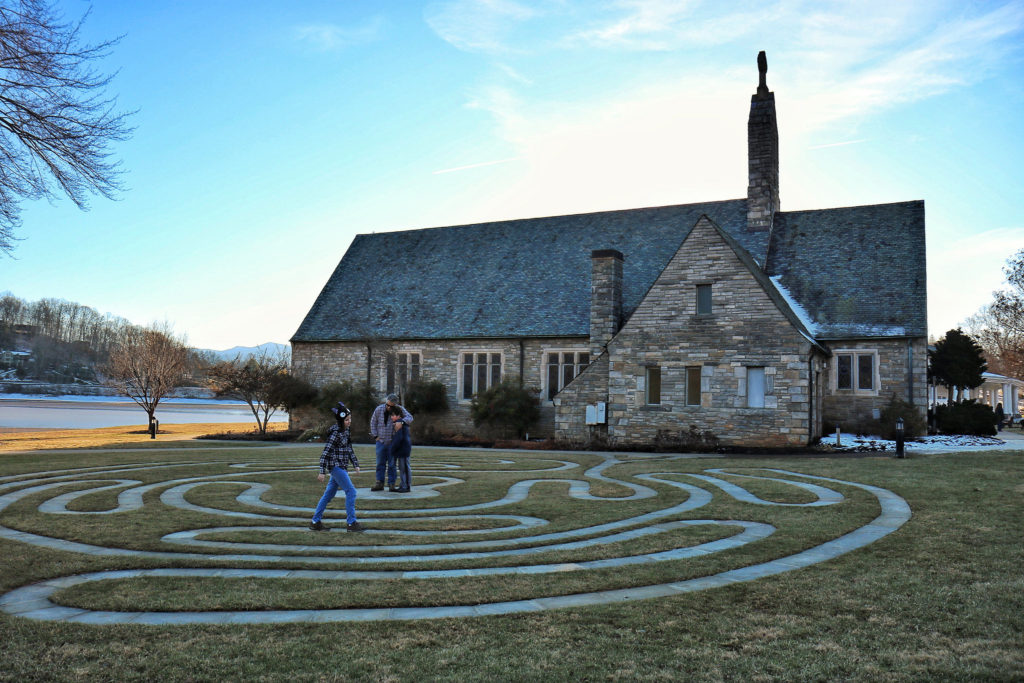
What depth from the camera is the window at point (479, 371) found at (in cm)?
3316

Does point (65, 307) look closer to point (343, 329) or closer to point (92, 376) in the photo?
point (92, 376)

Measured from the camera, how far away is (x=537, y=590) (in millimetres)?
7379

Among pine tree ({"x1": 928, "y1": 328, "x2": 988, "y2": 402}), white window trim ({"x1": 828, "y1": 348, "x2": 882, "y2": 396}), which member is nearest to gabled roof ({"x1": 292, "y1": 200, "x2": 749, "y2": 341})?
white window trim ({"x1": 828, "y1": 348, "x2": 882, "y2": 396})

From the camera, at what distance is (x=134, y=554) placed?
29.7 feet

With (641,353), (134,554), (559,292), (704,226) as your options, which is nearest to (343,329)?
(559,292)

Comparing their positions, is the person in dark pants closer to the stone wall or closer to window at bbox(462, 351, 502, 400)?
the stone wall

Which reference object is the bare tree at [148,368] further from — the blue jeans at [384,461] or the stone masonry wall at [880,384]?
the stone masonry wall at [880,384]

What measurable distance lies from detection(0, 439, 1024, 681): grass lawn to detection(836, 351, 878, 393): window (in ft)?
44.5

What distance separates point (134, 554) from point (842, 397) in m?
25.4

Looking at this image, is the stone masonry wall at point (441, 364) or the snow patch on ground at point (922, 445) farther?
the stone masonry wall at point (441, 364)

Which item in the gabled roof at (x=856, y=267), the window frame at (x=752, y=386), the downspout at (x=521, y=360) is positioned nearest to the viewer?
the window frame at (x=752, y=386)

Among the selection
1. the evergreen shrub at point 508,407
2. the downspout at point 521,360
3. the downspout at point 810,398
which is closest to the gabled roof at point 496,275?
the downspout at point 521,360

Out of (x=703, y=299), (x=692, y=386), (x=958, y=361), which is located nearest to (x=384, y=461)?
(x=692, y=386)

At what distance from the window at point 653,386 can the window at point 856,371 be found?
725 cm
